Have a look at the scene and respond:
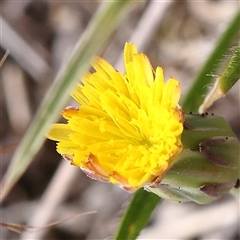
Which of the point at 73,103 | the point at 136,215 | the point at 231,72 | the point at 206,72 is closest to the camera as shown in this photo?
the point at 231,72

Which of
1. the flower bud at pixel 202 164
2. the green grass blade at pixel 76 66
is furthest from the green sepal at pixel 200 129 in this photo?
the green grass blade at pixel 76 66

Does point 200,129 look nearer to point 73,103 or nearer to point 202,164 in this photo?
point 202,164

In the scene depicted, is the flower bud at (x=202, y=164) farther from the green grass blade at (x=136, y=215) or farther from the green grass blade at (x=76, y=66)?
the green grass blade at (x=76, y=66)

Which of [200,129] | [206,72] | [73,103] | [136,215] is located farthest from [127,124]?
[73,103]

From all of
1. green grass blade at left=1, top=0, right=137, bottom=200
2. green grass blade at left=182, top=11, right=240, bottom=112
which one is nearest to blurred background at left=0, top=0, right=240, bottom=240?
green grass blade at left=182, top=11, right=240, bottom=112

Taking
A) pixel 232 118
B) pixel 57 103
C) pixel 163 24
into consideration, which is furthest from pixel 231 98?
pixel 57 103

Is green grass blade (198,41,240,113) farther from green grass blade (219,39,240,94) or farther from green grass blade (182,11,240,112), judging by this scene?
green grass blade (182,11,240,112)
